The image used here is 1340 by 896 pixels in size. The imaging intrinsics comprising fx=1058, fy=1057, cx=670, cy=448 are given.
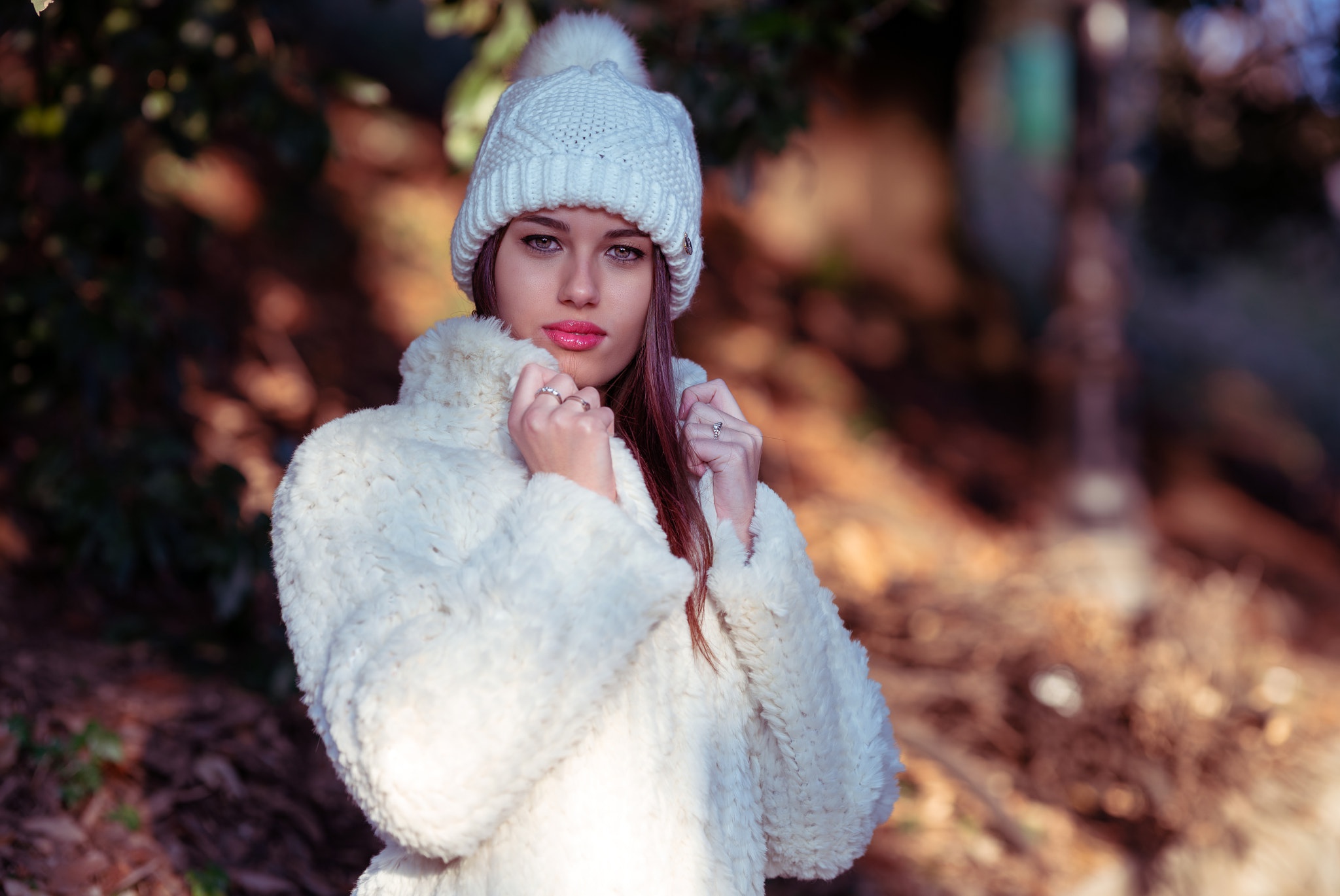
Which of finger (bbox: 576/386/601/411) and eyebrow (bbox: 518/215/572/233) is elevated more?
eyebrow (bbox: 518/215/572/233)

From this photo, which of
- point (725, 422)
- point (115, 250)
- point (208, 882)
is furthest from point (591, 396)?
point (115, 250)

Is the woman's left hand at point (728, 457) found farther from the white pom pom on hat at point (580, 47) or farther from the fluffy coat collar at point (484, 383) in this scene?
the white pom pom on hat at point (580, 47)

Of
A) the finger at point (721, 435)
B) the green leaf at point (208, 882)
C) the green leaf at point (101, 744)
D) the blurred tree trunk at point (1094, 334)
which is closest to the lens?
the finger at point (721, 435)

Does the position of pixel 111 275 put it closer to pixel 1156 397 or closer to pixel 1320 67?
pixel 1320 67

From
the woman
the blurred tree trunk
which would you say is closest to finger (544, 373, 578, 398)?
the woman

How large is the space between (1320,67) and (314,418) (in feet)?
16.6

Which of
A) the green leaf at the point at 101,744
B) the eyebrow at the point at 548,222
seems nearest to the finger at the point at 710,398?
the eyebrow at the point at 548,222

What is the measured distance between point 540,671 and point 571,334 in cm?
60

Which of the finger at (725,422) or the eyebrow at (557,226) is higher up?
the eyebrow at (557,226)

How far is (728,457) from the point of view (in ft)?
5.54

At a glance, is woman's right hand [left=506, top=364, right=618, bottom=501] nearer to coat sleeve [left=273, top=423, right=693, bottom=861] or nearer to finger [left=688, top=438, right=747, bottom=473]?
coat sleeve [left=273, top=423, right=693, bottom=861]

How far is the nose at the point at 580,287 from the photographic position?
5.43 feet

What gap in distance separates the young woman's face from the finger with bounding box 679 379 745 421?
6.0 inches

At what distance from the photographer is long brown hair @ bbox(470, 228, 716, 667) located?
1.65 metres
